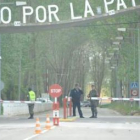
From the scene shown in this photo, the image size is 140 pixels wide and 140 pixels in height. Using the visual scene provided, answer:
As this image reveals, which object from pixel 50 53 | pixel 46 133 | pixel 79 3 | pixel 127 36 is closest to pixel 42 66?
pixel 50 53

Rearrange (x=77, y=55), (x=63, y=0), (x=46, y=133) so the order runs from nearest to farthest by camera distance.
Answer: (x=46, y=133) → (x=63, y=0) → (x=77, y=55)

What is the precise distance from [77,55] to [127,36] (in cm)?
2596

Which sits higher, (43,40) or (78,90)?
(43,40)

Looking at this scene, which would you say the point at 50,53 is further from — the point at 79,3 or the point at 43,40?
the point at 79,3

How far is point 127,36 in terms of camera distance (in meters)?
58.2

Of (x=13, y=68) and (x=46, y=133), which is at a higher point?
(x=13, y=68)

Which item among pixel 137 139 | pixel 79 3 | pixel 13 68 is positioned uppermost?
pixel 79 3

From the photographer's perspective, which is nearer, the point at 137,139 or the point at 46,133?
the point at 137,139

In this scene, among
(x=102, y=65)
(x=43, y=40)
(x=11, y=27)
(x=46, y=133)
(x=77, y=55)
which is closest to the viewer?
(x=46, y=133)

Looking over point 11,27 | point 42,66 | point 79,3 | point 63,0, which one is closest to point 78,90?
point 11,27

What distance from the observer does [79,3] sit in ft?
164

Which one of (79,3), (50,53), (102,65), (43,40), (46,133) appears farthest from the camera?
(102,65)

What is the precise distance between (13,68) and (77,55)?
93.3 ft

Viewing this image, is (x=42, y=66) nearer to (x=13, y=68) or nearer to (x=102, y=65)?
(x=102, y=65)
